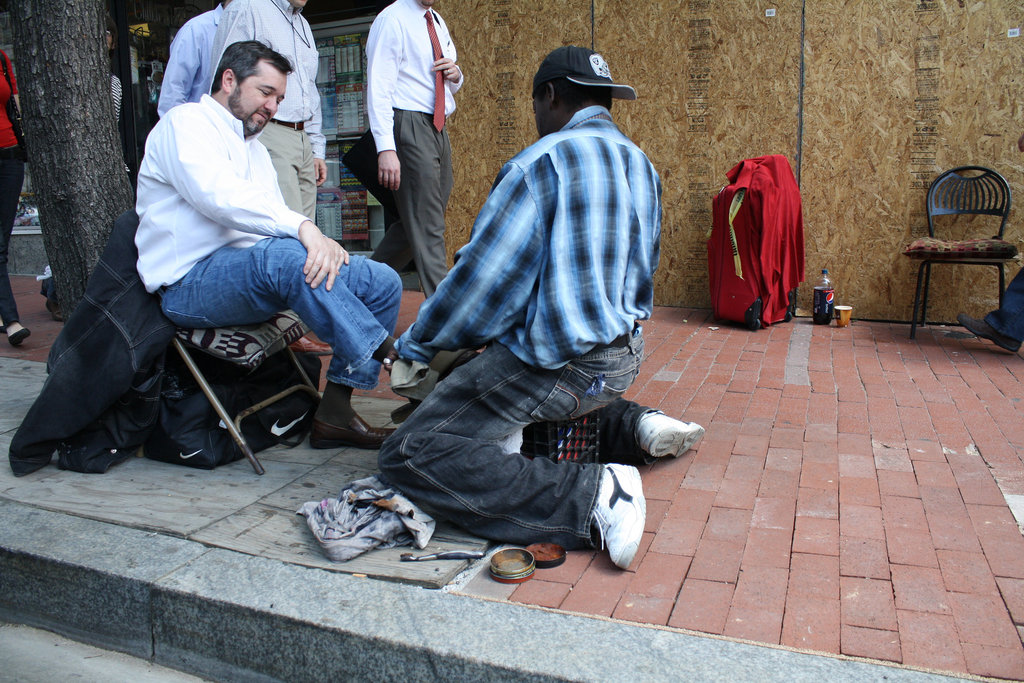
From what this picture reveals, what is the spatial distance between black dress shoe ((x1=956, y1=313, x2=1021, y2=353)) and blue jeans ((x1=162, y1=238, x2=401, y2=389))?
3919mm

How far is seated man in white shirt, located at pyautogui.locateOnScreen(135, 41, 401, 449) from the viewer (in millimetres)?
2979

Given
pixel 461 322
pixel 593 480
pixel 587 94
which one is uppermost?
pixel 587 94

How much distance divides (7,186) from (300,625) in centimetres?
505

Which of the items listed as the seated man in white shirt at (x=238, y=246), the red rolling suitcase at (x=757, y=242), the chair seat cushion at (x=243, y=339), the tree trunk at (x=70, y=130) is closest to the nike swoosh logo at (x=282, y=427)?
the chair seat cushion at (x=243, y=339)

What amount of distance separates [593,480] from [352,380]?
1.02m

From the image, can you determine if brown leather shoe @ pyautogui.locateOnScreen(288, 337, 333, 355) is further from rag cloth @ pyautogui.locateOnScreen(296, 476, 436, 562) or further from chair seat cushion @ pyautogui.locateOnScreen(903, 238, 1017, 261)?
chair seat cushion @ pyautogui.locateOnScreen(903, 238, 1017, 261)

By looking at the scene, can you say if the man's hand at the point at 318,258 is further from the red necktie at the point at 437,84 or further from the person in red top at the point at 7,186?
the person in red top at the point at 7,186

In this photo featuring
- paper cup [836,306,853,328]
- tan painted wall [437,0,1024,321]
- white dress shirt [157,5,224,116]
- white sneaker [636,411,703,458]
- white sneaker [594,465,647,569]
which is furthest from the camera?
paper cup [836,306,853,328]

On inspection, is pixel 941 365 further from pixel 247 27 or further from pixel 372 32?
pixel 247 27

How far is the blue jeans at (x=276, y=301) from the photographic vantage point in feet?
9.72

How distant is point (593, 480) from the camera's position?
8.25 ft

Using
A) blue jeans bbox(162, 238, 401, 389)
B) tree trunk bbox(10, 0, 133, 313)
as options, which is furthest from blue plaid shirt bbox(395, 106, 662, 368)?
tree trunk bbox(10, 0, 133, 313)

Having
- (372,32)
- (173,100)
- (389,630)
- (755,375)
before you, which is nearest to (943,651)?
(389,630)

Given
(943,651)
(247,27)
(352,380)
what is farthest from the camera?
(247,27)
